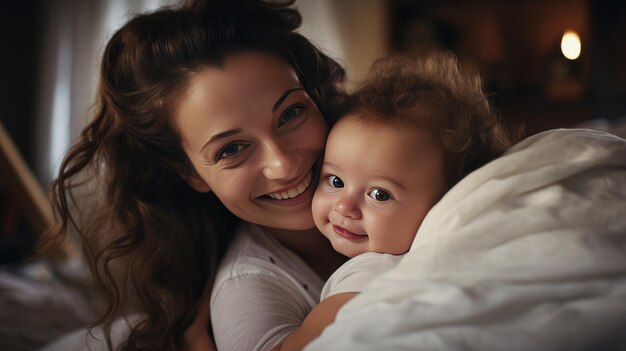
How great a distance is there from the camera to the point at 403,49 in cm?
364

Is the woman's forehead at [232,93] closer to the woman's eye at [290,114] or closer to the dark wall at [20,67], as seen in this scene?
the woman's eye at [290,114]

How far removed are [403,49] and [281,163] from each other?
8.99 ft

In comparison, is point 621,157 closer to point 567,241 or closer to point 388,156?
point 567,241

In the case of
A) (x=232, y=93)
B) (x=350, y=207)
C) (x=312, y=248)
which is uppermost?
(x=232, y=93)

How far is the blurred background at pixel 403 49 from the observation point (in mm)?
3691

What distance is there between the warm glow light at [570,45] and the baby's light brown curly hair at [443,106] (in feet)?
9.72

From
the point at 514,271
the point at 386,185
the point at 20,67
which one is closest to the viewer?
the point at 514,271

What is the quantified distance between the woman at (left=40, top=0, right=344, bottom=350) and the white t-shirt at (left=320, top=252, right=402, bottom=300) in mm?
140

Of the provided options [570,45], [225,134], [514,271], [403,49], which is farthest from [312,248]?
[570,45]

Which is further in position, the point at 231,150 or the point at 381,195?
the point at 231,150

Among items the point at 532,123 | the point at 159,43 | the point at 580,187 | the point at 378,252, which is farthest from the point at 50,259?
the point at 532,123

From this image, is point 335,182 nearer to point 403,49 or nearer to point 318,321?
point 318,321

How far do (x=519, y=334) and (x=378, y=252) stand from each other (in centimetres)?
32

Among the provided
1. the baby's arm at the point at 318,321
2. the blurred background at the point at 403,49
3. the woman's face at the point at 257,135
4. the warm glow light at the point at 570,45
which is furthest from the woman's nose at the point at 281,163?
the warm glow light at the point at 570,45
